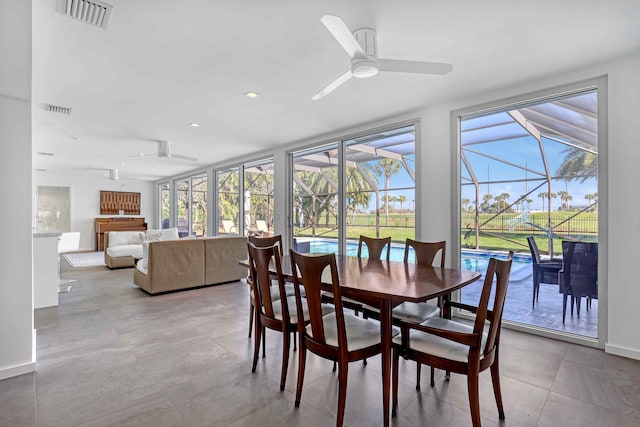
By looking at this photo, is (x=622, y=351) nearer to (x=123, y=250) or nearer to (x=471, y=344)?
(x=471, y=344)

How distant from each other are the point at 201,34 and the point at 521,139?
10.5ft

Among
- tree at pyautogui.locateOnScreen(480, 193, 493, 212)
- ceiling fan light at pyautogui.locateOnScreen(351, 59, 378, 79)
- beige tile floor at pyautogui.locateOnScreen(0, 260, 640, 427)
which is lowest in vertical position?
beige tile floor at pyautogui.locateOnScreen(0, 260, 640, 427)

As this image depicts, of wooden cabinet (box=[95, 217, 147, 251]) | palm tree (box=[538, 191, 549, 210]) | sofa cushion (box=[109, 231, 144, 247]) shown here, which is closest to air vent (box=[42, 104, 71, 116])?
sofa cushion (box=[109, 231, 144, 247])

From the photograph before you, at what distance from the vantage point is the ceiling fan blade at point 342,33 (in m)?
1.62

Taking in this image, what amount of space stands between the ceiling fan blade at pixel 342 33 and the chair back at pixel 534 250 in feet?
8.68

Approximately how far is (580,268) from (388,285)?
2355 mm

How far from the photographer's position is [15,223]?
2.34 m

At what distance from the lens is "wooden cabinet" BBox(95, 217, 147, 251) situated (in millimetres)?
10094

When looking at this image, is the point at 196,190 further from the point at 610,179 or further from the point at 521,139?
the point at 610,179

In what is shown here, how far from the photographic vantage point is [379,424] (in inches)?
70.7

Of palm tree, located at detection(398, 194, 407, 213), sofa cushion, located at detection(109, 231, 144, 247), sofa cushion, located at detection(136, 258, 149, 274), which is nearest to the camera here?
palm tree, located at detection(398, 194, 407, 213)

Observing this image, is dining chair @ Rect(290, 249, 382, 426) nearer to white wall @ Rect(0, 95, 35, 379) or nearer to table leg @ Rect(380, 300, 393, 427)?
table leg @ Rect(380, 300, 393, 427)

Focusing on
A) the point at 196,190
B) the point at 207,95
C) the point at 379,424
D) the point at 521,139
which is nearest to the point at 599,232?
the point at 521,139

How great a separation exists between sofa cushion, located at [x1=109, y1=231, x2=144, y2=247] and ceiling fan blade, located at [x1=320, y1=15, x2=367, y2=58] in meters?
6.81
